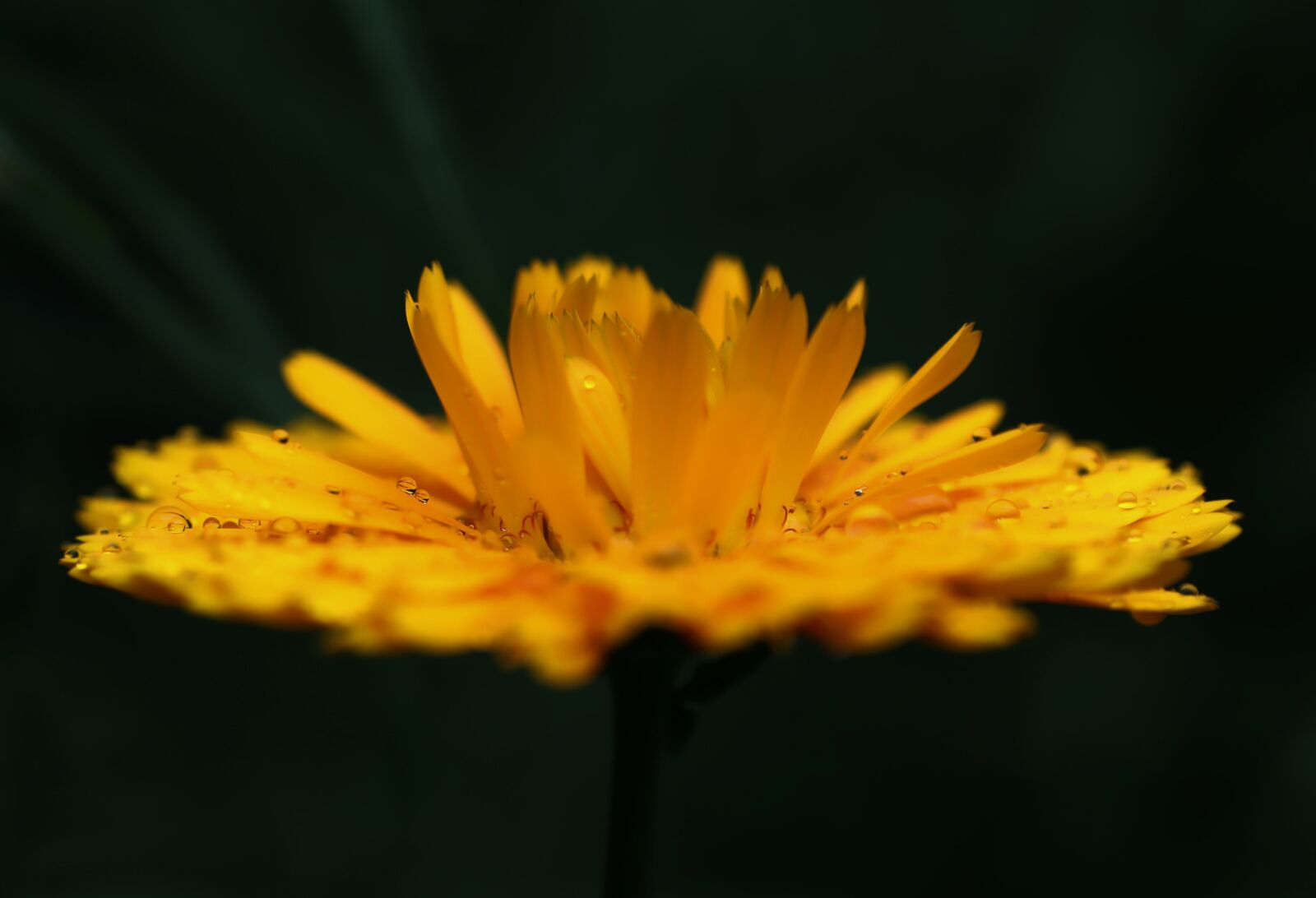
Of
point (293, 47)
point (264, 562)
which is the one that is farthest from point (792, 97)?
point (264, 562)

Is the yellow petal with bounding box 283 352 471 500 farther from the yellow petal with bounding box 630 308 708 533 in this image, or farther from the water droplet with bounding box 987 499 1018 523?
the water droplet with bounding box 987 499 1018 523

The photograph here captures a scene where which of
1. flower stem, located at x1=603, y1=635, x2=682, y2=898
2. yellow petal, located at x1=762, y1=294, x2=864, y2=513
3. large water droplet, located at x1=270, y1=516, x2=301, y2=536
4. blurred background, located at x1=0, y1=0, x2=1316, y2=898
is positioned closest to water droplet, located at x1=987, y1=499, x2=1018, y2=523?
yellow petal, located at x1=762, y1=294, x2=864, y2=513

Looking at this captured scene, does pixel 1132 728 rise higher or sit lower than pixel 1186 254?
lower

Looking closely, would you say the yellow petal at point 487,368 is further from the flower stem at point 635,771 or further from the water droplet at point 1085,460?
the water droplet at point 1085,460

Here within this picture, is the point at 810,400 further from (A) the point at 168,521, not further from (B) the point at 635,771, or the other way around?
(A) the point at 168,521

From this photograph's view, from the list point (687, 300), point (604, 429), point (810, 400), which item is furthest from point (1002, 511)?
point (687, 300)

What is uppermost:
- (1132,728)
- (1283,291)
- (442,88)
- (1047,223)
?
(442,88)

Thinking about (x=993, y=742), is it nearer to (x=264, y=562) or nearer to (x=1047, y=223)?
(x=1047, y=223)
